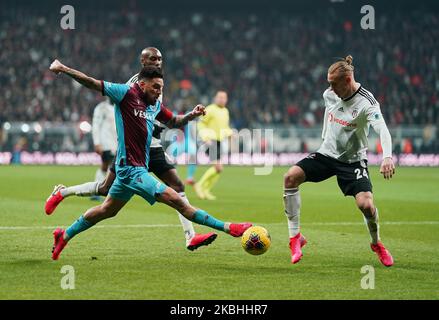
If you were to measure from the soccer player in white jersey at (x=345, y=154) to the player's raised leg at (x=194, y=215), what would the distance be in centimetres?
77

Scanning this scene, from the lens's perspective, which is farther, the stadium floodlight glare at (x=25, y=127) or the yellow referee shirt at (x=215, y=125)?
the stadium floodlight glare at (x=25, y=127)

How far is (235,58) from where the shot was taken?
3981 cm

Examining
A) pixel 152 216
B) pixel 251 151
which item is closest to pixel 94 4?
pixel 251 151

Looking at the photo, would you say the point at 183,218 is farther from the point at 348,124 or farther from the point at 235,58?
the point at 235,58

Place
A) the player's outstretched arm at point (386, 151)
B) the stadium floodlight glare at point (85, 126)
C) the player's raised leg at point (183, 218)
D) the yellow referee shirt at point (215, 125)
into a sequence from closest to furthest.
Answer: the player's outstretched arm at point (386, 151) < the player's raised leg at point (183, 218) < the yellow referee shirt at point (215, 125) < the stadium floodlight glare at point (85, 126)

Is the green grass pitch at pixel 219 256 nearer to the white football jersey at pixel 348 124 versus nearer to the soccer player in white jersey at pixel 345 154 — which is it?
the soccer player in white jersey at pixel 345 154

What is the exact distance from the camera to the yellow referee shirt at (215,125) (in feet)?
57.5

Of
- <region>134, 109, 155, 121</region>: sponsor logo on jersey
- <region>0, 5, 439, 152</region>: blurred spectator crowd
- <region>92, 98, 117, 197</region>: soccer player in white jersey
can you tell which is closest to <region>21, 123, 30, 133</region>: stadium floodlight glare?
<region>0, 5, 439, 152</region>: blurred spectator crowd

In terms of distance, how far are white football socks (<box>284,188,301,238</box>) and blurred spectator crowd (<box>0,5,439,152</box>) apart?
24301mm

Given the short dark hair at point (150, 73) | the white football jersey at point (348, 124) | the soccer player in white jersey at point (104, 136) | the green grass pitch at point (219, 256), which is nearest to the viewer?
the green grass pitch at point (219, 256)

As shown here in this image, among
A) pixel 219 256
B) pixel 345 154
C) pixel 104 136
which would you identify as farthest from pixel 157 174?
pixel 104 136

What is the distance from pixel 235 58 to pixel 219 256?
3178cm

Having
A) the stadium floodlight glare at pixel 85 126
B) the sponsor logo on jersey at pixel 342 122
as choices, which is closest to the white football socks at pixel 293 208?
the sponsor logo on jersey at pixel 342 122

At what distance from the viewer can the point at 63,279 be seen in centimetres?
695
